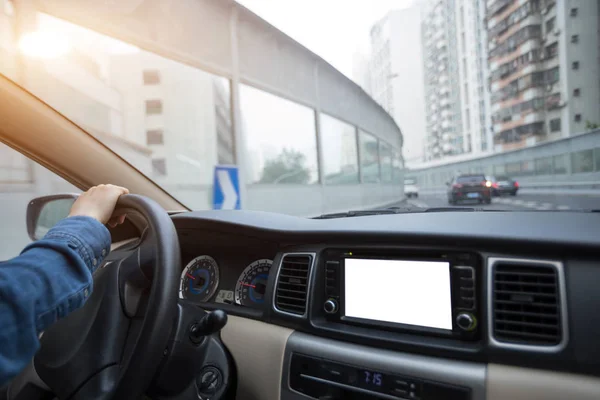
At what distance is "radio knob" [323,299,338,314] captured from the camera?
1.74 metres

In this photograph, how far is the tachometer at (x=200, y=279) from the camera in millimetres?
2217

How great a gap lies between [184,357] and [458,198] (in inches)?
107

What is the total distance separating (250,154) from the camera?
8406mm

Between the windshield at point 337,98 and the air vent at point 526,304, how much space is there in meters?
0.77

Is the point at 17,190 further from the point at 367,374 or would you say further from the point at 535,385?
the point at 535,385

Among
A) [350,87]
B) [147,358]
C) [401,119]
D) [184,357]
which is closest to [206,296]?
[184,357]

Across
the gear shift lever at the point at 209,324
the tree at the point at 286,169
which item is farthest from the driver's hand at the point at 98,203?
the tree at the point at 286,169

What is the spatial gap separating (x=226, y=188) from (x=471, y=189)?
2443 mm

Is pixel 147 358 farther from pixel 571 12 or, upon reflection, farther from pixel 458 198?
pixel 458 198

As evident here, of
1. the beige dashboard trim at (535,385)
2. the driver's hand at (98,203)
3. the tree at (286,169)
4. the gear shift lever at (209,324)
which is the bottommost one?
the beige dashboard trim at (535,385)

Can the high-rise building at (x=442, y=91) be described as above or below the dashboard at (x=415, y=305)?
above

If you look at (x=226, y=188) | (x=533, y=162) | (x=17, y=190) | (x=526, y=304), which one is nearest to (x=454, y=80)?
(x=533, y=162)

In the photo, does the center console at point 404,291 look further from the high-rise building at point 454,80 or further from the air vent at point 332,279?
the high-rise building at point 454,80

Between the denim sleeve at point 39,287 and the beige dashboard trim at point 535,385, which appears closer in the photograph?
the denim sleeve at point 39,287
